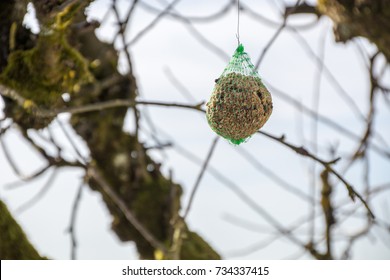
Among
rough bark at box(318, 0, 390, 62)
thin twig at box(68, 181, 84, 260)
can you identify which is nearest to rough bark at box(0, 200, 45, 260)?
thin twig at box(68, 181, 84, 260)

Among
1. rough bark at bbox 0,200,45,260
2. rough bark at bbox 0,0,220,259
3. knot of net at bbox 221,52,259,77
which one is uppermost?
rough bark at bbox 0,0,220,259

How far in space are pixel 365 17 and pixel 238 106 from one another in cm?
82

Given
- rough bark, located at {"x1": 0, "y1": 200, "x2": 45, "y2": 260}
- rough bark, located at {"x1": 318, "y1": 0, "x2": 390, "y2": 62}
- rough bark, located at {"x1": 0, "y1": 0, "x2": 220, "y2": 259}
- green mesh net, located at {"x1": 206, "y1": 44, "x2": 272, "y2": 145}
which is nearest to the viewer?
green mesh net, located at {"x1": 206, "y1": 44, "x2": 272, "y2": 145}

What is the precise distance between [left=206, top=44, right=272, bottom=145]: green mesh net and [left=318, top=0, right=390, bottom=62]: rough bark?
2.34 feet

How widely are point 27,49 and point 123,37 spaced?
39 centimetres

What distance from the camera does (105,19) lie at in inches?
90.3

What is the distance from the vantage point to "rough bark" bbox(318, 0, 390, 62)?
6.45 ft

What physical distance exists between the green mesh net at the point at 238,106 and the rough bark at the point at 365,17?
71cm

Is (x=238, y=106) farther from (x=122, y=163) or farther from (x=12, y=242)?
(x=122, y=163)

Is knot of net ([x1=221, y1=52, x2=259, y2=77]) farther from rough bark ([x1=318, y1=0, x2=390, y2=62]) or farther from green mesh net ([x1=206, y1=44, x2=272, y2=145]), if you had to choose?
rough bark ([x1=318, y1=0, x2=390, y2=62])

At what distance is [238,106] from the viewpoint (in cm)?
138

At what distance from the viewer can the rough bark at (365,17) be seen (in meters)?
1.97

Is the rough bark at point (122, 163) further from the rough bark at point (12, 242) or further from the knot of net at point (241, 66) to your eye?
the knot of net at point (241, 66)

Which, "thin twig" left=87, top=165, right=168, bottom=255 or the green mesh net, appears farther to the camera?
"thin twig" left=87, top=165, right=168, bottom=255
